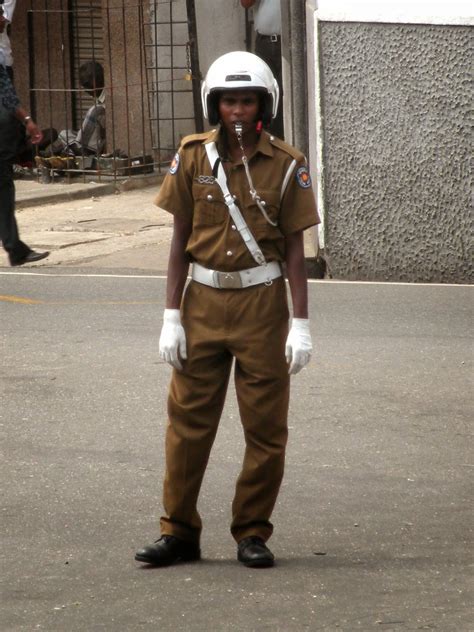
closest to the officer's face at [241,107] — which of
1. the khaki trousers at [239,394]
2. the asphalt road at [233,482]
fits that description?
the khaki trousers at [239,394]

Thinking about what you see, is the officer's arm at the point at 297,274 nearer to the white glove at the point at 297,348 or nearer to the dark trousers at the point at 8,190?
the white glove at the point at 297,348

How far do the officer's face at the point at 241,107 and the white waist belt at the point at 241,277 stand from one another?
460 mm

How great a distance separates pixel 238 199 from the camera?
16.1 ft

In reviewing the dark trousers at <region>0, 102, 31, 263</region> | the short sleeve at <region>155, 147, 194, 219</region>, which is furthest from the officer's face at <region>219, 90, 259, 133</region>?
the dark trousers at <region>0, 102, 31, 263</region>

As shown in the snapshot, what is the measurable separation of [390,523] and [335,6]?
6678 mm

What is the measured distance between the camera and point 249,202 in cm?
492

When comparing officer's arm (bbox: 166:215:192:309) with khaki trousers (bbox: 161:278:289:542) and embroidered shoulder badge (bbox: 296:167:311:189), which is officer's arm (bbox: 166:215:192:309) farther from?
embroidered shoulder badge (bbox: 296:167:311:189)

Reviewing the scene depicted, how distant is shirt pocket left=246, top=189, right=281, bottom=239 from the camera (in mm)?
4918

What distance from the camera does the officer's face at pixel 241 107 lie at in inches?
192

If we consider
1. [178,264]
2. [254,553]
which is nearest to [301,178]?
[178,264]

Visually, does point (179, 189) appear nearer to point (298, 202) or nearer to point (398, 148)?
point (298, 202)

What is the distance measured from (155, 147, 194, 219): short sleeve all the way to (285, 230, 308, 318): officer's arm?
36 centimetres

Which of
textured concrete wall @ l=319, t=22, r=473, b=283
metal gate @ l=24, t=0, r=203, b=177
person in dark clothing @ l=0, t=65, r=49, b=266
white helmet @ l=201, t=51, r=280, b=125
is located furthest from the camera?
metal gate @ l=24, t=0, r=203, b=177

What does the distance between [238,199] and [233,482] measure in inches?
61.4
